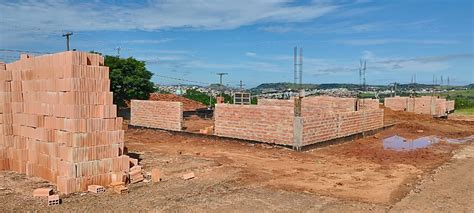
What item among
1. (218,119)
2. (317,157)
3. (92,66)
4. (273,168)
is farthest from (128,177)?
(218,119)

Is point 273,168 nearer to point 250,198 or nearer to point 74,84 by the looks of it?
point 250,198

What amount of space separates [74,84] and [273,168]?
18.2 feet

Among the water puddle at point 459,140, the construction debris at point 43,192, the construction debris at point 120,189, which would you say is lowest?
the water puddle at point 459,140

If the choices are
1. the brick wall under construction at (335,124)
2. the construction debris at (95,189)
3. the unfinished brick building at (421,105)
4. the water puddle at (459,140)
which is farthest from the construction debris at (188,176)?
the unfinished brick building at (421,105)

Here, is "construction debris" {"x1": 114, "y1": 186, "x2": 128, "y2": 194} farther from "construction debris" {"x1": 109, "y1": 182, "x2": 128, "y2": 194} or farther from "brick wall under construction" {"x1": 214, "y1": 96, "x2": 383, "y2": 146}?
"brick wall under construction" {"x1": 214, "y1": 96, "x2": 383, "y2": 146}

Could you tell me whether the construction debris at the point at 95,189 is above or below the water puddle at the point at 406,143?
above

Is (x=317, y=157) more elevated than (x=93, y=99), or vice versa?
(x=93, y=99)

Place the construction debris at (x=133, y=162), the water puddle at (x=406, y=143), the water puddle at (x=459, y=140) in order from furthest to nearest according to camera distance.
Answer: the water puddle at (x=459, y=140) < the water puddle at (x=406, y=143) < the construction debris at (x=133, y=162)

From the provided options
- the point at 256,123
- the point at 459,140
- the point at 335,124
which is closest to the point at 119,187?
the point at 256,123

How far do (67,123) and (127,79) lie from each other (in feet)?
59.0

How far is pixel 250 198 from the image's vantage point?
7777 mm

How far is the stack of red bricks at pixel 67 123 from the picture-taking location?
8.23 metres

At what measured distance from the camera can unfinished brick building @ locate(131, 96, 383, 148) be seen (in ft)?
46.3

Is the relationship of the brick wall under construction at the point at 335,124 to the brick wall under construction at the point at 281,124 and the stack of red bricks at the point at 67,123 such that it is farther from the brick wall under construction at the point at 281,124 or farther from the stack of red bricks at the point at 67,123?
the stack of red bricks at the point at 67,123
